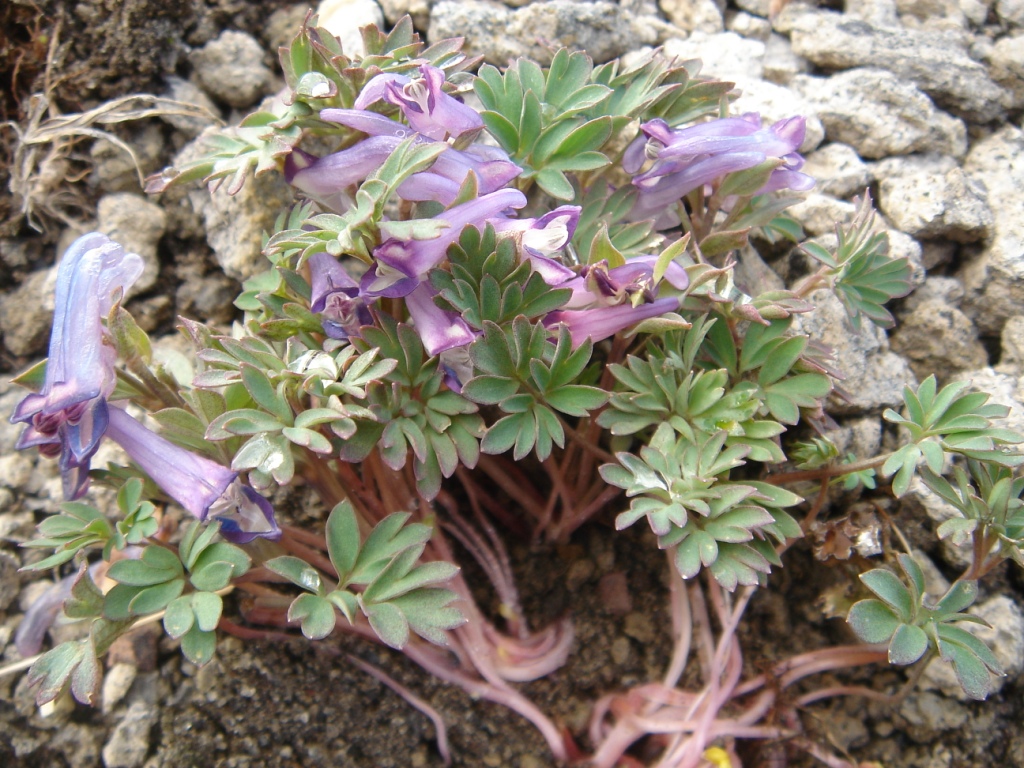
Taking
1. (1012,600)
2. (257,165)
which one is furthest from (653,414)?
(1012,600)

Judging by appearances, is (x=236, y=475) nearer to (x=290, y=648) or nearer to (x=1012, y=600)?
(x=290, y=648)

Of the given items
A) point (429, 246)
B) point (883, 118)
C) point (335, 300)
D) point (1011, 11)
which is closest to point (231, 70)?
point (335, 300)

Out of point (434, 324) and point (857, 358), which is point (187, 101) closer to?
point (434, 324)

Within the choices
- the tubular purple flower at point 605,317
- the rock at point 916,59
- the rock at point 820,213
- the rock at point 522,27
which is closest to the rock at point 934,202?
the rock at point 820,213

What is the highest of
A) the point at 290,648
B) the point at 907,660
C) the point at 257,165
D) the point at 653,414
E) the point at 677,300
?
the point at 257,165

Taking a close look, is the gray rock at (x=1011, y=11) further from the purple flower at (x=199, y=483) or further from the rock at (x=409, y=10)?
the purple flower at (x=199, y=483)

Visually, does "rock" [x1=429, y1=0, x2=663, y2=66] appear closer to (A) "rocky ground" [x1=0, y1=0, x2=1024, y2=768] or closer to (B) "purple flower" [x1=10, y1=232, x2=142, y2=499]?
(A) "rocky ground" [x1=0, y1=0, x2=1024, y2=768]
